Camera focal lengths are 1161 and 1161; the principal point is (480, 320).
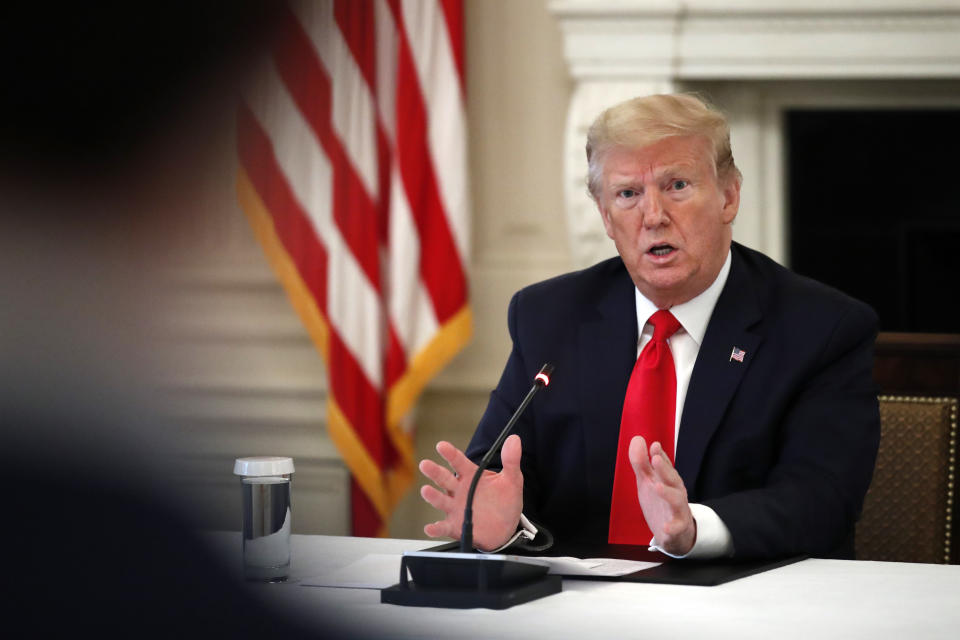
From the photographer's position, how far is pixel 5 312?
19 cm

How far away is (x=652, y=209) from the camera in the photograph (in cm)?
183

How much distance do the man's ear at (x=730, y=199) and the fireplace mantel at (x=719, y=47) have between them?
1.28m

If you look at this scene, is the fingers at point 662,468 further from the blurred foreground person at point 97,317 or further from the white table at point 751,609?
the blurred foreground person at point 97,317

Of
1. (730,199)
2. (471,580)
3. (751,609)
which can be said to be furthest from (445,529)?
(730,199)

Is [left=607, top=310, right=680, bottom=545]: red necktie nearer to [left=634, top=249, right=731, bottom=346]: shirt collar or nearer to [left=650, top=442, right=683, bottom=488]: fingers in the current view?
[left=634, top=249, right=731, bottom=346]: shirt collar

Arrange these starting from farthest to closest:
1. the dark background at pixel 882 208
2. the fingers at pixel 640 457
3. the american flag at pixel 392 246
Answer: the dark background at pixel 882 208
the american flag at pixel 392 246
the fingers at pixel 640 457

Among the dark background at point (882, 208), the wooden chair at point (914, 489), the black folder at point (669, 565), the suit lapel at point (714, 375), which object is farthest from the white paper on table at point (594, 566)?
the dark background at point (882, 208)

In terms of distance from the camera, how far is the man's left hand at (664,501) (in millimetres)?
1291

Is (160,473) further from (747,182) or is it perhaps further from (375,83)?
(747,182)

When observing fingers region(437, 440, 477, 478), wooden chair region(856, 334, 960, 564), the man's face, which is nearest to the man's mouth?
the man's face

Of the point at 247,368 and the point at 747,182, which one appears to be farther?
the point at 747,182

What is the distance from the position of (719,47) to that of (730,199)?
141cm

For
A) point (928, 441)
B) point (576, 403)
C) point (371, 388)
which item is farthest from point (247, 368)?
point (371, 388)

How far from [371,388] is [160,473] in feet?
9.98
